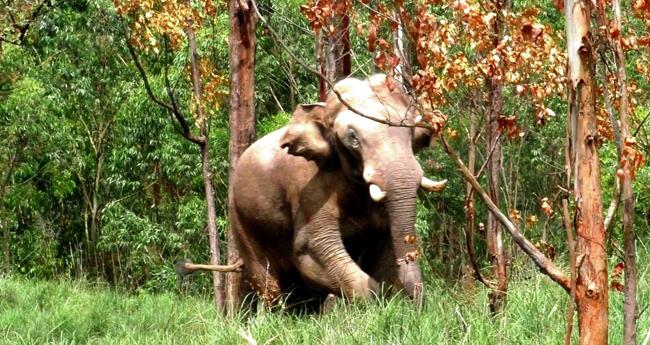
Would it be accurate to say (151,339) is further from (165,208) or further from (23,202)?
(165,208)

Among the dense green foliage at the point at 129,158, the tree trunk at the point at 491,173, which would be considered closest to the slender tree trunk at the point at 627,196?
the tree trunk at the point at 491,173

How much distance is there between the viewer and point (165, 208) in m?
26.3

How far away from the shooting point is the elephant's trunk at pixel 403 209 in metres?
7.96

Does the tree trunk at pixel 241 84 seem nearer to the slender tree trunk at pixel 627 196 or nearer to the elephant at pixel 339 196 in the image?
the elephant at pixel 339 196

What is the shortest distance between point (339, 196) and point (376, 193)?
726mm

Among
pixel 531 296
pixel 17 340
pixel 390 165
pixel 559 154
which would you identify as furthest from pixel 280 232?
pixel 559 154

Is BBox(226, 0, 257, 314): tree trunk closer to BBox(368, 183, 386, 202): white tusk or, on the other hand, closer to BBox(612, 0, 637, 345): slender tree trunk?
BBox(368, 183, 386, 202): white tusk

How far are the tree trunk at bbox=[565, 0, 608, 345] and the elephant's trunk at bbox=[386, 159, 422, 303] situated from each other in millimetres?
3805

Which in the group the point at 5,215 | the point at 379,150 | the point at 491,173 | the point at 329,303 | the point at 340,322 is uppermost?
the point at 379,150

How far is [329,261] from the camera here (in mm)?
8492

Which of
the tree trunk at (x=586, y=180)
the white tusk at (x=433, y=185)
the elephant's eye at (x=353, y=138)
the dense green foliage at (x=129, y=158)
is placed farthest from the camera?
the dense green foliage at (x=129, y=158)

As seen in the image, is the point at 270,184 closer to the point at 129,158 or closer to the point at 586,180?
the point at 586,180

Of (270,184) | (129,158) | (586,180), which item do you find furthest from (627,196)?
(129,158)

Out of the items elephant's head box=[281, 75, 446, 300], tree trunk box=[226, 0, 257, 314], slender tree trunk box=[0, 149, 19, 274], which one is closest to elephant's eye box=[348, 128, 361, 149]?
elephant's head box=[281, 75, 446, 300]
